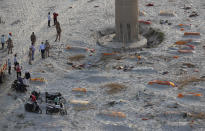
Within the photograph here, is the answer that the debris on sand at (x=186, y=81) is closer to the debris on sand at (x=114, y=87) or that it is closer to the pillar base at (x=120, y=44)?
the debris on sand at (x=114, y=87)

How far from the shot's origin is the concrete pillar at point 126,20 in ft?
88.5

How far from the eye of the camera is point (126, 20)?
27547 millimetres

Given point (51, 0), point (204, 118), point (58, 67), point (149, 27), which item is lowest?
point (204, 118)

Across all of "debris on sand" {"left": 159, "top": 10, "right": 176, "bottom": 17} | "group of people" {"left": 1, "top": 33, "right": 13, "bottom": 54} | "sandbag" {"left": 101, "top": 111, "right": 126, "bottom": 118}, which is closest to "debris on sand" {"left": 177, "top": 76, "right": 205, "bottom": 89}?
"sandbag" {"left": 101, "top": 111, "right": 126, "bottom": 118}

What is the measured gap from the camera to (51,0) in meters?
38.5

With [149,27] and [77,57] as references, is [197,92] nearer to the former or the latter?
[77,57]

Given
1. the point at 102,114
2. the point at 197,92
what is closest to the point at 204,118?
the point at 197,92

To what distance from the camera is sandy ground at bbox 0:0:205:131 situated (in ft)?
58.9

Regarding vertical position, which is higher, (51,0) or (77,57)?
(51,0)

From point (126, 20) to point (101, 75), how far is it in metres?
6.57

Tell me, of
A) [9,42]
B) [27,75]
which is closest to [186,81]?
[27,75]

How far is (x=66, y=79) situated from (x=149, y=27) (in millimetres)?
10472

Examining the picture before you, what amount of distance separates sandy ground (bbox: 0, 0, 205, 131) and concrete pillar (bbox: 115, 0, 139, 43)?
211 cm

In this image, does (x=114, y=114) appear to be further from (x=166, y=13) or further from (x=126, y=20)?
(x=166, y=13)
